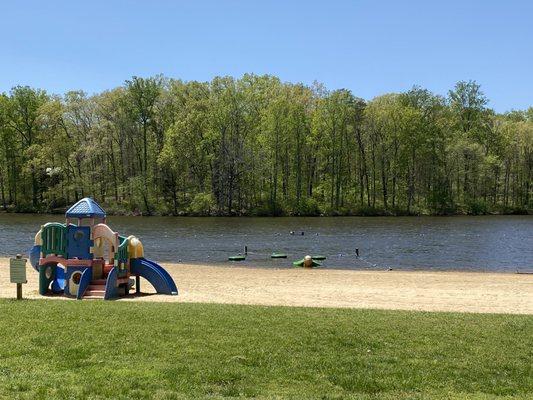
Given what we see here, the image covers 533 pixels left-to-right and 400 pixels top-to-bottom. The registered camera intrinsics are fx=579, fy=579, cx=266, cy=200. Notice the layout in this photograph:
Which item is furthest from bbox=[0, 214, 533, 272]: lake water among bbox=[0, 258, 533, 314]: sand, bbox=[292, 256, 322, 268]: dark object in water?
bbox=[0, 258, 533, 314]: sand

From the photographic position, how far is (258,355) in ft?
30.4

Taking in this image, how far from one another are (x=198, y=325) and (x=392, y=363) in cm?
394

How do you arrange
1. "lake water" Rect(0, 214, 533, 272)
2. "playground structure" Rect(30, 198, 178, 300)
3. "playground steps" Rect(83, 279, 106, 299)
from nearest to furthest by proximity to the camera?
"playground steps" Rect(83, 279, 106, 299) < "playground structure" Rect(30, 198, 178, 300) < "lake water" Rect(0, 214, 533, 272)

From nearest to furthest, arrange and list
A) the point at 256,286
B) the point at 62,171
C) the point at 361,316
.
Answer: the point at 361,316 < the point at 256,286 < the point at 62,171

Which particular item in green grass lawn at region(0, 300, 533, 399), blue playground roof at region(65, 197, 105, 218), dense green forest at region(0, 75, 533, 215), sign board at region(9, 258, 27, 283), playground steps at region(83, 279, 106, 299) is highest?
dense green forest at region(0, 75, 533, 215)

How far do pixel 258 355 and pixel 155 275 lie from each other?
10821mm

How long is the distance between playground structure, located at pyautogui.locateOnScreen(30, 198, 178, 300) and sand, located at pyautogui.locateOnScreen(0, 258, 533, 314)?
0.75m

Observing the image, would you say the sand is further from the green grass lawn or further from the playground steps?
the green grass lawn

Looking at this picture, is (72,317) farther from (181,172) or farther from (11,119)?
(11,119)

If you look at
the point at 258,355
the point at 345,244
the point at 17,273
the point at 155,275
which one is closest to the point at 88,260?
the point at 155,275

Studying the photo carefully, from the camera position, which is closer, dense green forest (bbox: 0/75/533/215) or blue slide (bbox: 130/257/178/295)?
blue slide (bbox: 130/257/178/295)

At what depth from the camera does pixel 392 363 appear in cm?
905

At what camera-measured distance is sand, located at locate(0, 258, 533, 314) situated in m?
17.5

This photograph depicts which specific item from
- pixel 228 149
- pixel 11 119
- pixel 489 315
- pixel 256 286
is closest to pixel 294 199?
pixel 228 149
